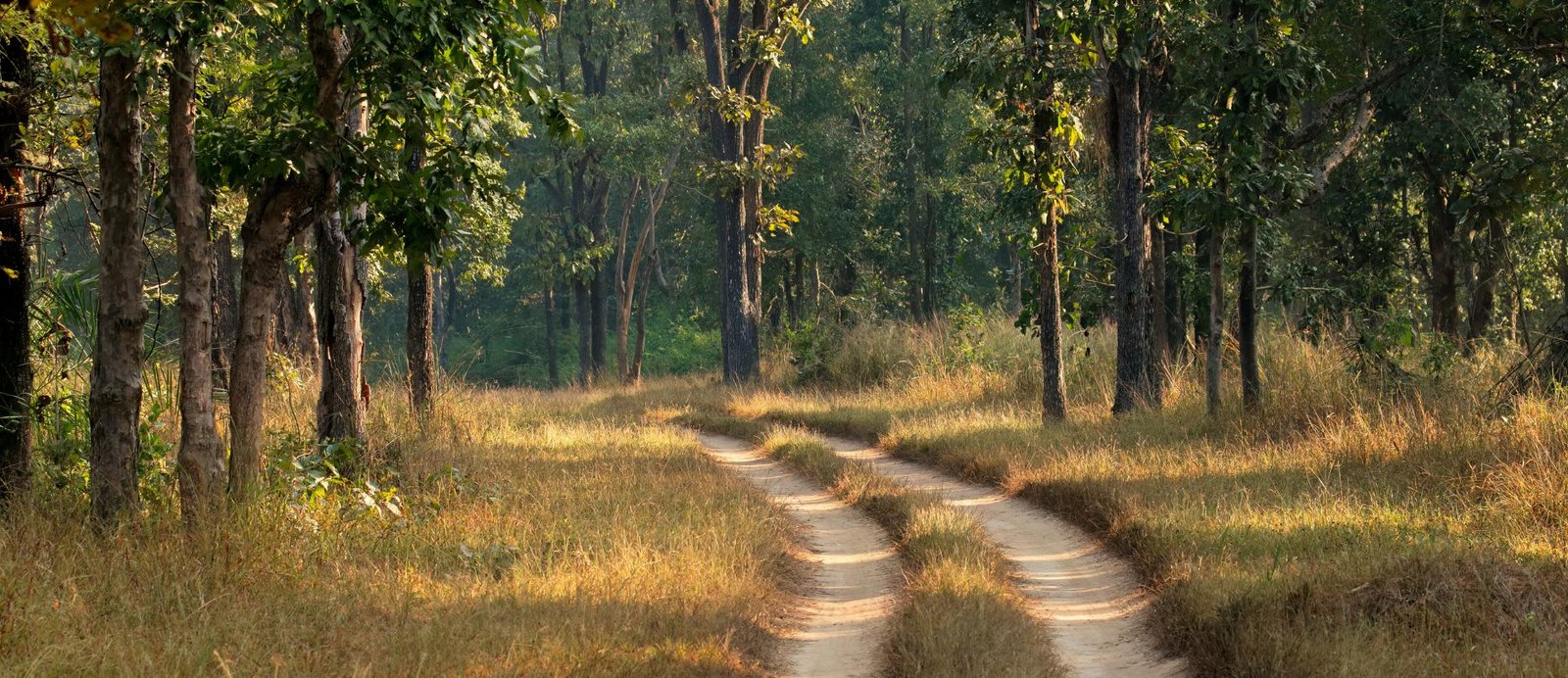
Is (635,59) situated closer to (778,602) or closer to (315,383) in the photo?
(315,383)

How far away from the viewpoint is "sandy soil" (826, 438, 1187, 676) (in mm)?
6652

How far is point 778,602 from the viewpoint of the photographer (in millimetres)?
7812

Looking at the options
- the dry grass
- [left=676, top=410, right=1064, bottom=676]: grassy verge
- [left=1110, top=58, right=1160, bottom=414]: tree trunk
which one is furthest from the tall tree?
[left=1110, top=58, right=1160, bottom=414]: tree trunk

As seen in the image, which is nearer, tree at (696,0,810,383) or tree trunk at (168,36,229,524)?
tree trunk at (168,36,229,524)

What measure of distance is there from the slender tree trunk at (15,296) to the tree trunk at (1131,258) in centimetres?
1183

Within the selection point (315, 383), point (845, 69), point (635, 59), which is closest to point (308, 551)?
point (315, 383)

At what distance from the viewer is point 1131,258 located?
1505 cm

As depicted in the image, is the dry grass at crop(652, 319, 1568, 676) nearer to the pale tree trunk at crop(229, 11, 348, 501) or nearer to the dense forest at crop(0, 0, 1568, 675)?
the dense forest at crop(0, 0, 1568, 675)

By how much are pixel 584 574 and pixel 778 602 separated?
4.33 ft

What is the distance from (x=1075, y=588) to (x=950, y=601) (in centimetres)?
152

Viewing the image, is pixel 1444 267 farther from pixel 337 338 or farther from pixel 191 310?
pixel 191 310

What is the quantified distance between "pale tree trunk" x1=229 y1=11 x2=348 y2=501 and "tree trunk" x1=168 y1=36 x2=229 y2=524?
329 mm

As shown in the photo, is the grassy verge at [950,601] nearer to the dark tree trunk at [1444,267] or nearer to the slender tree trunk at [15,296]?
the slender tree trunk at [15,296]

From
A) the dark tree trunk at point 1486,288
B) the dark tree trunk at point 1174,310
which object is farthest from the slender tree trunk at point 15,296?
the dark tree trunk at point 1486,288
